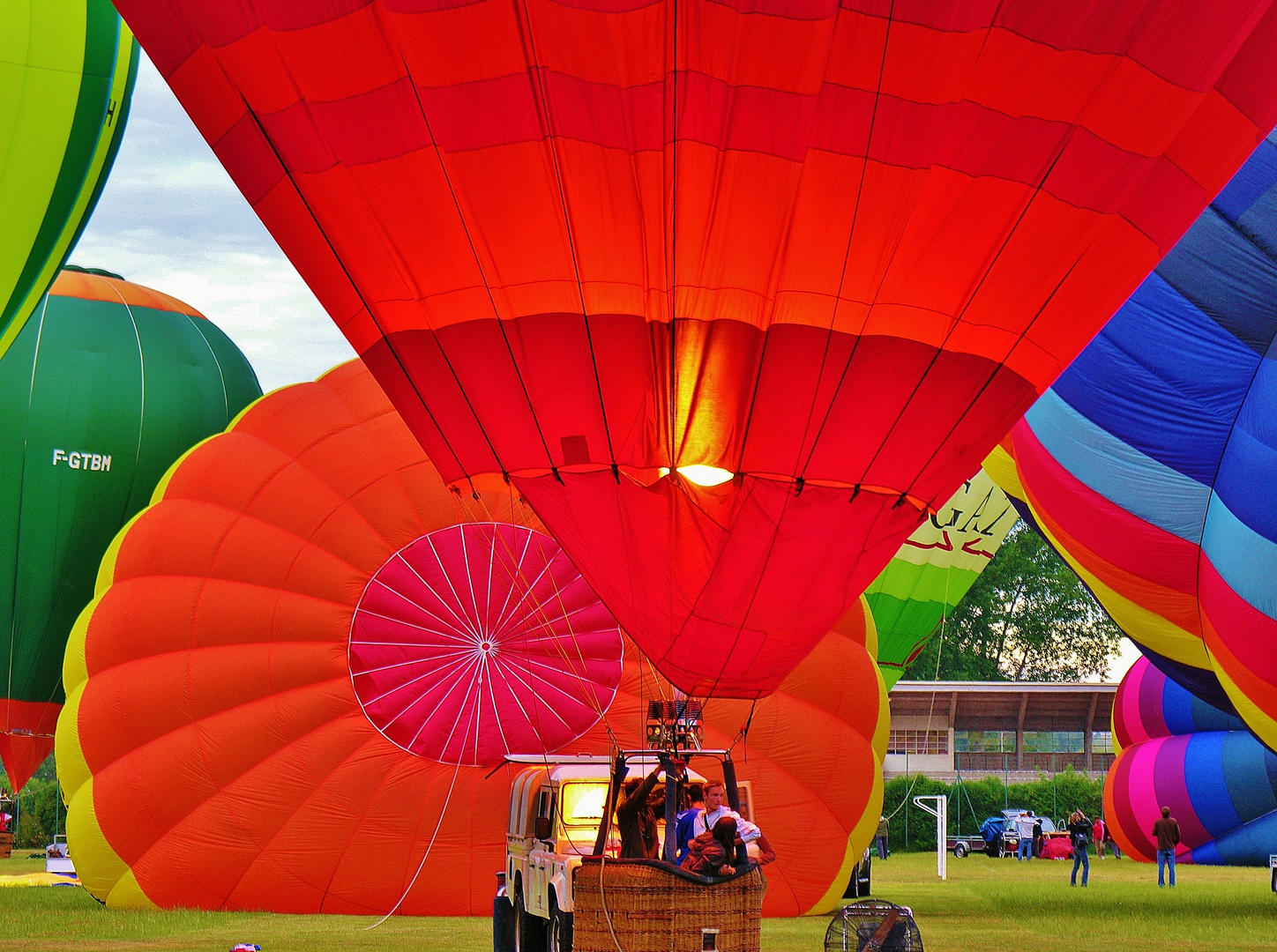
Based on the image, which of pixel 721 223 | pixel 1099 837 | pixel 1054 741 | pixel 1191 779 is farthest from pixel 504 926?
pixel 1054 741

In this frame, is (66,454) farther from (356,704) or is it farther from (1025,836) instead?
(1025,836)

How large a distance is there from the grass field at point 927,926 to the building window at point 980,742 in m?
18.0

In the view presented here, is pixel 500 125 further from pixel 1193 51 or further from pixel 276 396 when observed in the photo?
pixel 276 396

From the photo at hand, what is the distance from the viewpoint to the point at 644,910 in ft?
17.4

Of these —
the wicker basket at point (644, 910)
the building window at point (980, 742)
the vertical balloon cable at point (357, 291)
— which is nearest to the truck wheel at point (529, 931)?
the wicker basket at point (644, 910)

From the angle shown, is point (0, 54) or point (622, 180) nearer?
point (622, 180)

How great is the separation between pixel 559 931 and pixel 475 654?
5.02 meters

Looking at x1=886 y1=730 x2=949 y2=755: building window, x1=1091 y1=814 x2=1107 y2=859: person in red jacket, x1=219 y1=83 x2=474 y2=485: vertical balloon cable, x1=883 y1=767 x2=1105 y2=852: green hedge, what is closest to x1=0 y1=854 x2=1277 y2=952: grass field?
x1=219 y1=83 x2=474 y2=485: vertical balloon cable

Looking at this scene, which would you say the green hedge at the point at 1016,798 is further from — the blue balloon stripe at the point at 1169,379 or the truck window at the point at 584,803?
the truck window at the point at 584,803

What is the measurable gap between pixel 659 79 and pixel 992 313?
1726 millimetres

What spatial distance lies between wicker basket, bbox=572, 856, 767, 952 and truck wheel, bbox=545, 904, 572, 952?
2.57 ft

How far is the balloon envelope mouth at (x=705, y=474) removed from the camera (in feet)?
19.7

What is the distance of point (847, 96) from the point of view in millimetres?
5629

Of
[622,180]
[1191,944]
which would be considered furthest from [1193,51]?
[1191,944]
